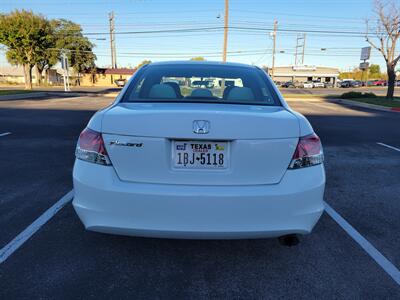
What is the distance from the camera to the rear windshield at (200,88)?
289cm

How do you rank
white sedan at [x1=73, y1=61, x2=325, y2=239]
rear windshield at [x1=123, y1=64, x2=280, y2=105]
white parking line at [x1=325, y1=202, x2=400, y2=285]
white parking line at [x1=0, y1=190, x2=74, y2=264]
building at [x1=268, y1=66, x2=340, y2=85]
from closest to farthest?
white sedan at [x1=73, y1=61, x2=325, y2=239] → white parking line at [x1=325, y1=202, x2=400, y2=285] → white parking line at [x1=0, y1=190, x2=74, y2=264] → rear windshield at [x1=123, y1=64, x2=280, y2=105] → building at [x1=268, y1=66, x2=340, y2=85]

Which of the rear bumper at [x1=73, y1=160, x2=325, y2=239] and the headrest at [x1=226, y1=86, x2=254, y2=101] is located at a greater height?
the headrest at [x1=226, y1=86, x2=254, y2=101]

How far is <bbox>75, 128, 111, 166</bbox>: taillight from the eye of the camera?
2168 millimetres

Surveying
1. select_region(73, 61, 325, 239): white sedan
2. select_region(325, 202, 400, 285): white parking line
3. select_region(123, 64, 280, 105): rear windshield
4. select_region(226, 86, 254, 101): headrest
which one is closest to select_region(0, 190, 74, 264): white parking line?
select_region(73, 61, 325, 239): white sedan

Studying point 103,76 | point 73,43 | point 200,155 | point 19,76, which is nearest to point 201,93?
point 200,155

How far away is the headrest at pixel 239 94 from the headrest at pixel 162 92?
521mm

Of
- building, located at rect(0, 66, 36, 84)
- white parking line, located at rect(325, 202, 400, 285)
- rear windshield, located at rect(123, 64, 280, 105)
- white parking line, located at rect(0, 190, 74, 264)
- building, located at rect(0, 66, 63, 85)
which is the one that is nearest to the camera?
white parking line, located at rect(325, 202, 400, 285)

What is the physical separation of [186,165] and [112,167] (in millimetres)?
497

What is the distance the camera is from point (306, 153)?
2232 mm

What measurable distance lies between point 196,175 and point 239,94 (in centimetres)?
115

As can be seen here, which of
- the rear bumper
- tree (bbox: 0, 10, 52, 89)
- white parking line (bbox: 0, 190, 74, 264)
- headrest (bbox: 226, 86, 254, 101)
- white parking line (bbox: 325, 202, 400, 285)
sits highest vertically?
tree (bbox: 0, 10, 52, 89)

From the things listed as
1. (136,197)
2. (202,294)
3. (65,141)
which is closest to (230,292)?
(202,294)

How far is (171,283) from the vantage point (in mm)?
2320

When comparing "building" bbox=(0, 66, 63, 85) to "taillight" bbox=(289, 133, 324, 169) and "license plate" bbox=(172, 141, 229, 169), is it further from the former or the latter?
"taillight" bbox=(289, 133, 324, 169)
